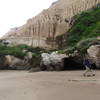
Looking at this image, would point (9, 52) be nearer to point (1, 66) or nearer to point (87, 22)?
point (1, 66)

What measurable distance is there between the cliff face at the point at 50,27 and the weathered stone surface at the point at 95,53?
607 inches

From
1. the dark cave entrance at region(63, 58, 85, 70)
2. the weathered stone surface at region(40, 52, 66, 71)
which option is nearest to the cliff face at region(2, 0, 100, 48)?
the dark cave entrance at region(63, 58, 85, 70)

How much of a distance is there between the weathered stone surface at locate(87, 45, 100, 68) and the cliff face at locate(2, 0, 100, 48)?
15.4 m

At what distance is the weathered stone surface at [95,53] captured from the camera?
919cm

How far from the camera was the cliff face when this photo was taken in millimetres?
27422

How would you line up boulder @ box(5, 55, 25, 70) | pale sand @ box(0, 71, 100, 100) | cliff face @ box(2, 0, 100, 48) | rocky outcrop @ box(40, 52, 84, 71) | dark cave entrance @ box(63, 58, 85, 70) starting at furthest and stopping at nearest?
cliff face @ box(2, 0, 100, 48) → boulder @ box(5, 55, 25, 70) → dark cave entrance @ box(63, 58, 85, 70) → rocky outcrop @ box(40, 52, 84, 71) → pale sand @ box(0, 71, 100, 100)

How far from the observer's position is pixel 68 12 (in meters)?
31.0

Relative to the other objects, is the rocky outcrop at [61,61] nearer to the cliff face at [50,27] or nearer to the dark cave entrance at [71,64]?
the dark cave entrance at [71,64]

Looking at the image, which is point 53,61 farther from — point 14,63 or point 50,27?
point 50,27

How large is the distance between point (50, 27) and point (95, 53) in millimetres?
21832

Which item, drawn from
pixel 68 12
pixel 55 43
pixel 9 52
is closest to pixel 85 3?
pixel 68 12

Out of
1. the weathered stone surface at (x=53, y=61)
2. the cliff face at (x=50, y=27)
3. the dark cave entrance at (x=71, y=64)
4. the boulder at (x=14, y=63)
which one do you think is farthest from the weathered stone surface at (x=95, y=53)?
the cliff face at (x=50, y=27)

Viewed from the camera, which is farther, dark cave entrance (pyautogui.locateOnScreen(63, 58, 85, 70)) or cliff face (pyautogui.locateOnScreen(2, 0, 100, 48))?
cliff face (pyautogui.locateOnScreen(2, 0, 100, 48))

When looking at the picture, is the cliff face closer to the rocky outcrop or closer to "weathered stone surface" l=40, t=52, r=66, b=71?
the rocky outcrop
